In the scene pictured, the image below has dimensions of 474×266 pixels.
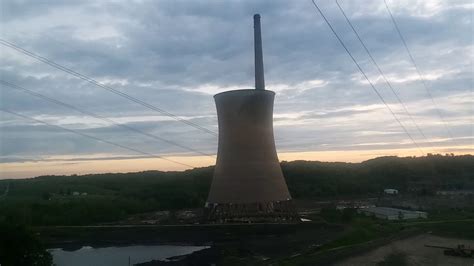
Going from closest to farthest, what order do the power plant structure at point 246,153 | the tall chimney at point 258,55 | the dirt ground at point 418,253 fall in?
the dirt ground at point 418,253 → the power plant structure at point 246,153 → the tall chimney at point 258,55

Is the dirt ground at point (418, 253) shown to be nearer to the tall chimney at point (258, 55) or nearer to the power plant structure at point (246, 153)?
the power plant structure at point (246, 153)

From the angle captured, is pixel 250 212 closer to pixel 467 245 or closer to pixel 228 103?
pixel 228 103

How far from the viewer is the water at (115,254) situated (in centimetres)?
1410

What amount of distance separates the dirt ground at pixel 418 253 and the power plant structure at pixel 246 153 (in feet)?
14.9

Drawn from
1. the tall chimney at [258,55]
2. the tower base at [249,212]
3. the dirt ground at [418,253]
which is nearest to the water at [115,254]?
the tower base at [249,212]

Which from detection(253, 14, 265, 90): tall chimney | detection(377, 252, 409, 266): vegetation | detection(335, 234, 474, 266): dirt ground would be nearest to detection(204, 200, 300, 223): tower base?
detection(253, 14, 265, 90): tall chimney

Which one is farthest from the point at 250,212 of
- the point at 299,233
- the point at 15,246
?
the point at 15,246

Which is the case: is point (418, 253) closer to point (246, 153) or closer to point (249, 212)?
point (246, 153)

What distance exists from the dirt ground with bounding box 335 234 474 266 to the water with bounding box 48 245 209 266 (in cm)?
596

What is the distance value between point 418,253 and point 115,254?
9624 mm

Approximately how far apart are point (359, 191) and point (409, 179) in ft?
28.6

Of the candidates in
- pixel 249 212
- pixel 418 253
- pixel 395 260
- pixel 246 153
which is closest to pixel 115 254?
pixel 249 212

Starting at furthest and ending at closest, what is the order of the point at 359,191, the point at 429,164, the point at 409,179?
the point at 429,164 < the point at 409,179 < the point at 359,191

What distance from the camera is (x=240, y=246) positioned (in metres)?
14.3
